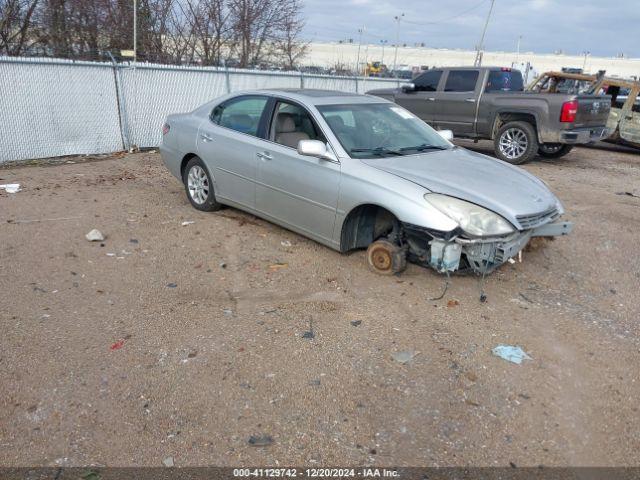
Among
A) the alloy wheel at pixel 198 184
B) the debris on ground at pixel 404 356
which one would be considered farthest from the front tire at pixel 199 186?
the debris on ground at pixel 404 356

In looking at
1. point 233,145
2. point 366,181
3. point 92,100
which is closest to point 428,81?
point 92,100

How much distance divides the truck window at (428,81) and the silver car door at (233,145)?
709 cm

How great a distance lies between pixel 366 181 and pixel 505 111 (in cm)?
730

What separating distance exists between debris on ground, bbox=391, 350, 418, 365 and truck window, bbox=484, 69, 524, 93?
9002 mm

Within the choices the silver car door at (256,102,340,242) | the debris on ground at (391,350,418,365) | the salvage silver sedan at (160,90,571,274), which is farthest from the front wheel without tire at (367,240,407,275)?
the debris on ground at (391,350,418,365)

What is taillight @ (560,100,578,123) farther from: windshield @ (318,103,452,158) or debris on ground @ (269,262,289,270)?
debris on ground @ (269,262,289,270)

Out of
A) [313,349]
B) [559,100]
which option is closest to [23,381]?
[313,349]

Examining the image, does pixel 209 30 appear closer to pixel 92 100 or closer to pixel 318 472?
pixel 92 100

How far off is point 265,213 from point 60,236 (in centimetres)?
225

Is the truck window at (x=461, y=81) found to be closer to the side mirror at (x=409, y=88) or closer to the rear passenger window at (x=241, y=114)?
the side mirror at (x=409, y=88)

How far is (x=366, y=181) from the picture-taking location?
4.48m

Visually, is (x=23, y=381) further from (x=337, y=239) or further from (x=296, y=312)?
(x=337, y=239)

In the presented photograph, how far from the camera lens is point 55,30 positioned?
1495cm

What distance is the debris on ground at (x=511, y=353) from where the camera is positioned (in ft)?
11.4
